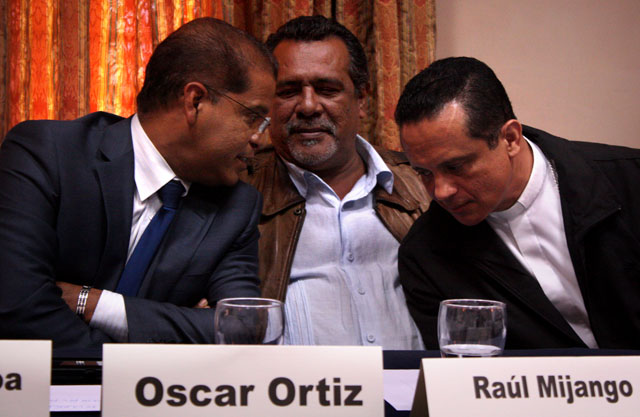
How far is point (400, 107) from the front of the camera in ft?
5.97

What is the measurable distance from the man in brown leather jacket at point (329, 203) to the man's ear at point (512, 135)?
0.49 m

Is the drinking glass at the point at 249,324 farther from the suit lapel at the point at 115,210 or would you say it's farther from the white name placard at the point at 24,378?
the suit lapel at the point at 115,210

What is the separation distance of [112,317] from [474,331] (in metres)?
0.91

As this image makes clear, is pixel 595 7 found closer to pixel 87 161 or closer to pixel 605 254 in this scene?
pixel 605 254

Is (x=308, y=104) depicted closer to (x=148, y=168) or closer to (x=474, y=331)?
(x=148, y=168)

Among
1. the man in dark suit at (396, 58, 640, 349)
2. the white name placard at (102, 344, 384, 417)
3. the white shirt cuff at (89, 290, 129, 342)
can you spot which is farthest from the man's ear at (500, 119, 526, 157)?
the white name placard at (102, 344, 384, 417)

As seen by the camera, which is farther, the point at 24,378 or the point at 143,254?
the point at 143,254

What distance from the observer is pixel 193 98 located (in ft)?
5.52

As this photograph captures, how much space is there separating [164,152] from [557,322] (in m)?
1.15

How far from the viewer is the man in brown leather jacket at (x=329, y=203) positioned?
2008 mm

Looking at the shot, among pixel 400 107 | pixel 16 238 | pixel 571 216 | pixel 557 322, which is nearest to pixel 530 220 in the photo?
pixel 571 216

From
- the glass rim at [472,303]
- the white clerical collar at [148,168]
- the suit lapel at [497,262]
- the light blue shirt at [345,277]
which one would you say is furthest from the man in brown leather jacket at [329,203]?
the glass rim at [472,303]

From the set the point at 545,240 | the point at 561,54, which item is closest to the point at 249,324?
the point at 545,240

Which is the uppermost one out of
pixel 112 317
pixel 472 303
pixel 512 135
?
pixel 512 135
